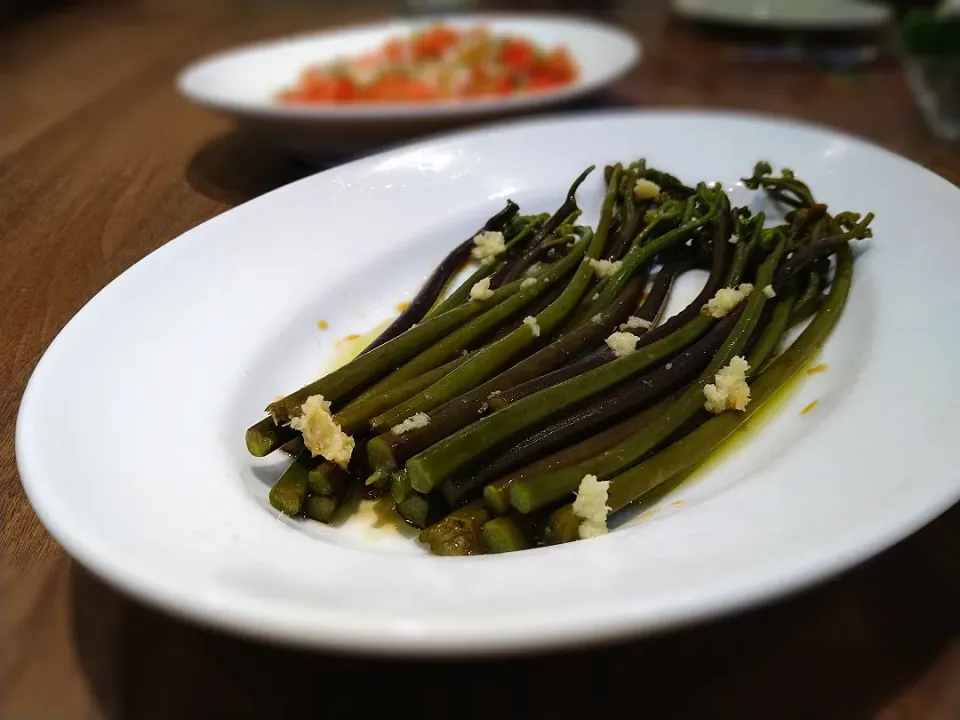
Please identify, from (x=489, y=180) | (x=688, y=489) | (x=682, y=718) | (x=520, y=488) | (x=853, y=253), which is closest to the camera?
(x=682, y=718)

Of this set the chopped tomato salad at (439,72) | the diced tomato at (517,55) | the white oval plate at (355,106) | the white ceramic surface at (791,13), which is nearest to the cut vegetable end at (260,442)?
the white oval plate at (355,106)

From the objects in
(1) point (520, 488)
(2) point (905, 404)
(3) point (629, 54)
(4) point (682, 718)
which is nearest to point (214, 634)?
(1) point (520, 488)

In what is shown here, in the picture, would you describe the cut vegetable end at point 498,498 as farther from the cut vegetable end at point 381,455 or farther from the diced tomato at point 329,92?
the diced tomato at point 329,92

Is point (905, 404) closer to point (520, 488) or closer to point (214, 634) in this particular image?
point (520, 488)

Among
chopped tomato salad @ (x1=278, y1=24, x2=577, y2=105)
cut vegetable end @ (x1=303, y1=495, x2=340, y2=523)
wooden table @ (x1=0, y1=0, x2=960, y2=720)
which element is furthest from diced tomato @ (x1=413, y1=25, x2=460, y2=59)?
cut vegetable end @ (x1=303, y1=495, x2=340, y2=523)

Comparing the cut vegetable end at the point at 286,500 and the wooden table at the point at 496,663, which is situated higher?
the cut vegetable end at the point at 286,500

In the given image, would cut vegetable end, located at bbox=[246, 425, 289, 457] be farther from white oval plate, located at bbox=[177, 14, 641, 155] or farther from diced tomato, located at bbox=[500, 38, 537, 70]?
diced tomato, located at bbox=[500, 38, 537, 70]

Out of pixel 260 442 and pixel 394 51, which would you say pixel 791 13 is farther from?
pixel 260 442
